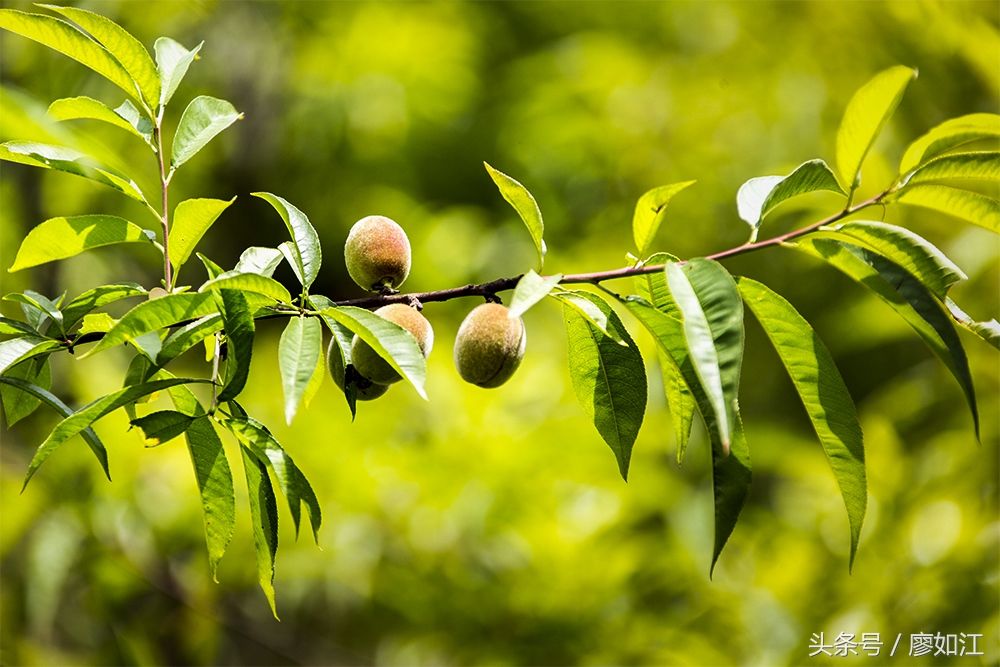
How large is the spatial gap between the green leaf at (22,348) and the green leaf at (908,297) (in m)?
0.74

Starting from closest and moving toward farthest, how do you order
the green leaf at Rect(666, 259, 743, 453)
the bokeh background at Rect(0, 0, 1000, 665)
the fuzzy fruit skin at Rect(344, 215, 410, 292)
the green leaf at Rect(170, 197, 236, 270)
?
the green leaf at Rect(666, 259, 743, 453) → the green leaf at Rect(170, 197, 236, 270) → the fuzzy fruit skin at Rect(344, 215, 410, 292) → the bokeh background at Rect(0, 0, 1000, 665)

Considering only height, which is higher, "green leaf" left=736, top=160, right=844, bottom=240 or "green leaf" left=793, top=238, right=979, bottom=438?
"green leaf" left=736, top=160, right=844, bottom=240

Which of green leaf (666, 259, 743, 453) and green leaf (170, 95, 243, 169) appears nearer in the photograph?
green leaf (666, 259, 743, 453)

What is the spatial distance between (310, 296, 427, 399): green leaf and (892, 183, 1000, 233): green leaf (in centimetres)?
49

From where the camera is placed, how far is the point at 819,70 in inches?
169

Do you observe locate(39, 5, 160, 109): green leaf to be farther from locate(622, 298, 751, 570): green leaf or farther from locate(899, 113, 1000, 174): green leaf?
locate(899, 113, 1000, 174): green leaf

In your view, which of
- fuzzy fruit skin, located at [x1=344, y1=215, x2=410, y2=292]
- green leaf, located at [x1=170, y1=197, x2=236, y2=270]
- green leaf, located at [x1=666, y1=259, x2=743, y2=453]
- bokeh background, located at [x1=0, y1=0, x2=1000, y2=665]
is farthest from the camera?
bokeh background, located at [x1=0, y1=0, x2=1000, y2=665]

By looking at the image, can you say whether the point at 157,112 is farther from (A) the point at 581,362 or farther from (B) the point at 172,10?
(B) the point at 172,10

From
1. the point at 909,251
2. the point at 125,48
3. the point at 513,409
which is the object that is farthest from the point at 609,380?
the point at 513,409

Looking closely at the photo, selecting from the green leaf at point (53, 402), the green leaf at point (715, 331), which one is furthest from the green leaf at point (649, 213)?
the green leaf at point (53, 402)

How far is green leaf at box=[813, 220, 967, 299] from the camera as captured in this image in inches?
34.2

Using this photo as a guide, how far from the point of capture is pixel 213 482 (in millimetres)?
964

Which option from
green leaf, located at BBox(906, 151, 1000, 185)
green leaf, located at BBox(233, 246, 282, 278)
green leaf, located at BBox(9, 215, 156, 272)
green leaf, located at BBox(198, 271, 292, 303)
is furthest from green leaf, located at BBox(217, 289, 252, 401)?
green leaf, located at BBox(906, 151, 1000, 185)

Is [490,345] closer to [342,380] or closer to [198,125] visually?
[342,380]
